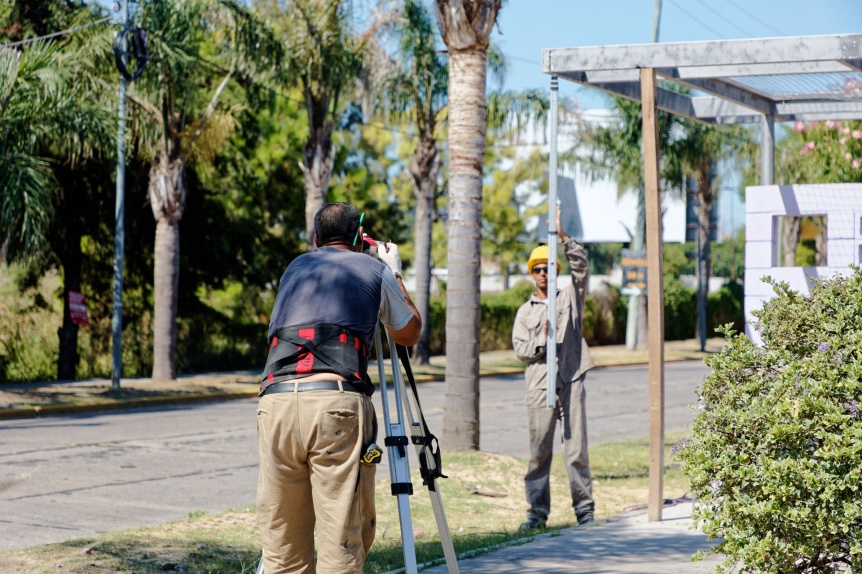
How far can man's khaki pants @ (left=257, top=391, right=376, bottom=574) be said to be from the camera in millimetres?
4133

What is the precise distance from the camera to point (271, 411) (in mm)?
4188

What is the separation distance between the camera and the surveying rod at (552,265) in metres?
7.09

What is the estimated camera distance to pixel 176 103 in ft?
60.4

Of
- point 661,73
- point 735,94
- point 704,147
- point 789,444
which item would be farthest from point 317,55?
point 789,444

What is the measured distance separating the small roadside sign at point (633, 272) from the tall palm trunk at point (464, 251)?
1989cm

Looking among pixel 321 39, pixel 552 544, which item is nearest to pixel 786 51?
pixel 552 544

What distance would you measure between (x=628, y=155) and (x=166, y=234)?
1431 cm

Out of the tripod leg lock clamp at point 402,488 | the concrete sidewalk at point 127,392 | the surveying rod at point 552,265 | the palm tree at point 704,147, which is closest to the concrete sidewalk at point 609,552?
the surveying rod at point 552,265

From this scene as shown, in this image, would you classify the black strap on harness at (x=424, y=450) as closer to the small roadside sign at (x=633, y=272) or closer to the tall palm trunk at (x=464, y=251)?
the tall palm trunk at (x=464, y=251)

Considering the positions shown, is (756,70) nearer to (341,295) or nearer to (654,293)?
(654,293)

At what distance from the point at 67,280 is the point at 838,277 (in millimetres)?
17428

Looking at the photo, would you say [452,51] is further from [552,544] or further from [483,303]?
[483,303]

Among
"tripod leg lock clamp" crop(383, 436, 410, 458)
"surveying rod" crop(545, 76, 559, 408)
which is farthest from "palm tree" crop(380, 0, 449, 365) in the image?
"tripod leg lock clamp" crop(383, 436, 410, 458)

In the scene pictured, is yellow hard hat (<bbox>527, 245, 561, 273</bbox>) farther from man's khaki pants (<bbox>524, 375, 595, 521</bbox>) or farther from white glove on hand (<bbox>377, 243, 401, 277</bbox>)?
white glove on hand (<bbox>377, 243, 401, 277</bbox>)
